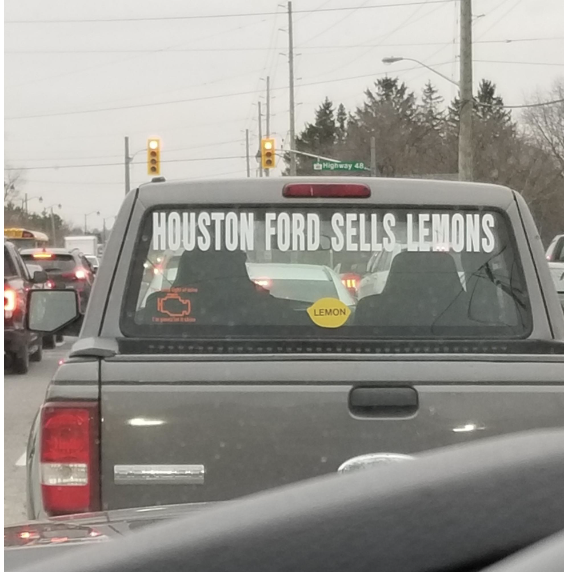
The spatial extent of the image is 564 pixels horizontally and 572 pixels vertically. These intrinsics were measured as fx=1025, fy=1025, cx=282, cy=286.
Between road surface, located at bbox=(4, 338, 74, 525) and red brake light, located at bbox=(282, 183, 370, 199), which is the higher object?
red brake light, located at bbox=(282, 183, 370, 199)

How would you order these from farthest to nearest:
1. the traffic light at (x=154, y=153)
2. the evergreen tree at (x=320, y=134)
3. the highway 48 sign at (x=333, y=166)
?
the evergreen tree at (x=320, y=134)
the highway 48 sign at (x=333, y=166)
the traffic light at (x=154, y=153)

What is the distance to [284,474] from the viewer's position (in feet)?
9.24

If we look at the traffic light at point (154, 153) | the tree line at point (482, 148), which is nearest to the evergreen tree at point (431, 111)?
the tree line at point (482, 148)

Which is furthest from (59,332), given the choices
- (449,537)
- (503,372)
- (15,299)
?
(15,299)

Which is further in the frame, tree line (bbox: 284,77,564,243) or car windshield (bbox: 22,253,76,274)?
tree line (bbox: 284,77,564,243)

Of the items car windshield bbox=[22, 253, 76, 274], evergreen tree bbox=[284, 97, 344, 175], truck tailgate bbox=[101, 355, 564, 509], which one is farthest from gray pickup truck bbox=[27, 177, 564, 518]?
evergreen tree bbox=[284, 97, 344, 175]

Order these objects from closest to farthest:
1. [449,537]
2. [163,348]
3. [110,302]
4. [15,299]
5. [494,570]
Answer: [494,570] < [449,537] < [163,348] < [110,302] < [15,299]

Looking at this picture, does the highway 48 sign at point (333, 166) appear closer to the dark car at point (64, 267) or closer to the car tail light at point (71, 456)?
the dark car at point (64, 267)

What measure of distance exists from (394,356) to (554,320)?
105 cm

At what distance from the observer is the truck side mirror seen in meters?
4.21

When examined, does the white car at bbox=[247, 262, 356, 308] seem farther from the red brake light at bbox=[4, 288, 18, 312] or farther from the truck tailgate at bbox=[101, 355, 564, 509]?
the red brake light at bbox=[4, 288, 18, 312]

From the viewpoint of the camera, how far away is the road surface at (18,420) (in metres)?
6.68

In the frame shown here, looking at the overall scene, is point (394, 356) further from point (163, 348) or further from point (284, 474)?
point (163, 348)

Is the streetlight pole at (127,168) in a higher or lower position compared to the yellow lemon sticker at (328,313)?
higher
